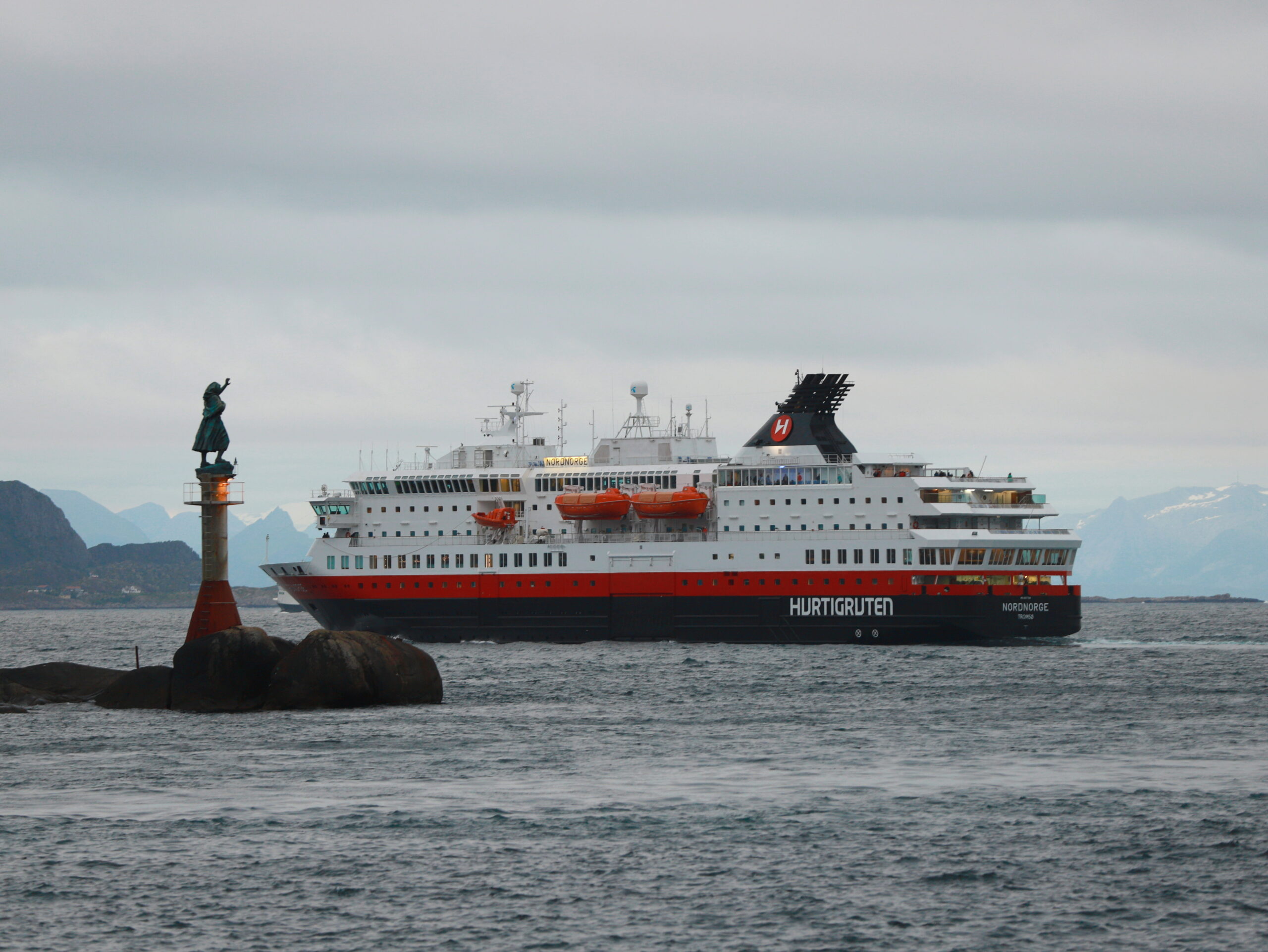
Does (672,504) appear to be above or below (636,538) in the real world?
above

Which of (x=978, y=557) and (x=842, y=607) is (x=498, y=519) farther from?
(x=978, y=557)

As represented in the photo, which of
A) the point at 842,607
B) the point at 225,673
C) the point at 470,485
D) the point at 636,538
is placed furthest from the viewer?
the point at 470,485

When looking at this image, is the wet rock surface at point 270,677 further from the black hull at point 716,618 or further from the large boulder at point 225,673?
the black hull at point 716,618

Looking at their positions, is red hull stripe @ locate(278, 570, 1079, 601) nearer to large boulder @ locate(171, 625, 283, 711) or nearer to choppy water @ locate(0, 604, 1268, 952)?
choppy water @ locate(0, 604, 1268, 952)

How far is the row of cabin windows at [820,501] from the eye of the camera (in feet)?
194

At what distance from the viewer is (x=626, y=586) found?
2415 inches

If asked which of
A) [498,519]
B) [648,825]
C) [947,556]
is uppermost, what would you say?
[498,519]

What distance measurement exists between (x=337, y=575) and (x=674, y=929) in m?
50.5

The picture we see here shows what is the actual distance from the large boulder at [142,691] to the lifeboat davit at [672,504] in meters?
27.8

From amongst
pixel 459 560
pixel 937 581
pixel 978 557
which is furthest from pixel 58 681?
pixel 978 557

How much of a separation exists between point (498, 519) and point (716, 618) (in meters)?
10.9

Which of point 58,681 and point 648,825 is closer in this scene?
point 648,825

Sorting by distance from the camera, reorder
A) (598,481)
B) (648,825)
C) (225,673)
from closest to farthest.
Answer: (648,825)
(225,673)
(598,481)

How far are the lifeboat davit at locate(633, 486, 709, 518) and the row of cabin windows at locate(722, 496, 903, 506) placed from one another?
117 cm
